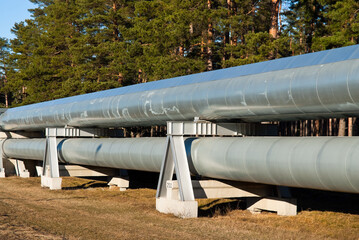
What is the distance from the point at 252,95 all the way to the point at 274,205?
4572mm

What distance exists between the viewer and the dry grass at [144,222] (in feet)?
45.0

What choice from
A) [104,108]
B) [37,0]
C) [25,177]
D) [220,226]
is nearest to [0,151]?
[25,177]

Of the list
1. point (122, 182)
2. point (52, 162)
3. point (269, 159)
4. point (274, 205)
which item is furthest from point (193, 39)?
point (269, 159)

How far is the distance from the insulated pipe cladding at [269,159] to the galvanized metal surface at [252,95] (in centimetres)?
92

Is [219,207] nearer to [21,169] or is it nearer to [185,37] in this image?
[185,37]

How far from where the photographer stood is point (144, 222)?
16000 mm

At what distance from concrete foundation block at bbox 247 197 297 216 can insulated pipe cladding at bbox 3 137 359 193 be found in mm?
2612

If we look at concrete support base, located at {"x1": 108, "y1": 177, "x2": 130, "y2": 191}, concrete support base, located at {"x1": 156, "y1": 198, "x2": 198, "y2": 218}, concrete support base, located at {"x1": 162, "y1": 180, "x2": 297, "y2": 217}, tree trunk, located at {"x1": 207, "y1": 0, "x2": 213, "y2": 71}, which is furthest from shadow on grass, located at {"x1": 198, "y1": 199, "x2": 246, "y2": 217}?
tree trunk, located at {"x1": 207, "y1": 0, "x2": 213, "y2": 71}

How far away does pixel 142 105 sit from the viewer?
21.2 meters

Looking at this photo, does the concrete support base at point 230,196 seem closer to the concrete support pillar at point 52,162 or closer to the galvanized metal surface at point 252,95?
the galvanized metal surface at point 252,95

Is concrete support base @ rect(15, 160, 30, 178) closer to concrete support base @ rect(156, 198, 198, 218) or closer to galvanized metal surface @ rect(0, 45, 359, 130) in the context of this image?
galvanized metal surface @ rect(0, 45, 359, 130)

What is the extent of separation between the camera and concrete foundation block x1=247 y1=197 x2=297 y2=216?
1777 centimetres

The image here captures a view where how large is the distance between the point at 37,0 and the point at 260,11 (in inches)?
2715

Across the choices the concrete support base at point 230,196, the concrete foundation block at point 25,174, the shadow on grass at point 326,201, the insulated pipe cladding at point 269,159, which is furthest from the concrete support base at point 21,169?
the concrete support base at point 230,196
